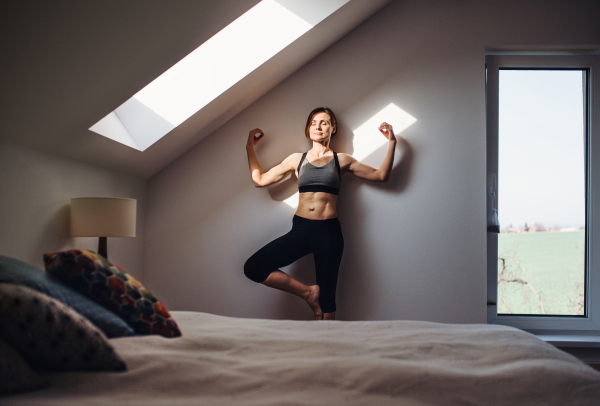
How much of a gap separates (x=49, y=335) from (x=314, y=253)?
1.88m

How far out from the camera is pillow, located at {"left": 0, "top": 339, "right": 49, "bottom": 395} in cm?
79

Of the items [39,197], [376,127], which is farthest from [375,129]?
[39,197]

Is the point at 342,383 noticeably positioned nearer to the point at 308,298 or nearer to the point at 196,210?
the point at 308,298

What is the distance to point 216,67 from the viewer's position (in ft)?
8.97

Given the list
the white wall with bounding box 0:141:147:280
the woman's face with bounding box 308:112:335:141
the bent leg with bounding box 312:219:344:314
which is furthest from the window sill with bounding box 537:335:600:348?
the white wall with bounding box 0:141:147:280

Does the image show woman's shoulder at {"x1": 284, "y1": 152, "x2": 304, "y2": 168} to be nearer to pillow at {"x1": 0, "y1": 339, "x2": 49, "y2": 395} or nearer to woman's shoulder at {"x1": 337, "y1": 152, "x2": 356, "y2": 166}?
woman's shoulder at {"x1": 337, "y1": 152, "x2": 356, "y2": 166}

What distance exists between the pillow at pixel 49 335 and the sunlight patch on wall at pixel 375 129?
2.12 metres

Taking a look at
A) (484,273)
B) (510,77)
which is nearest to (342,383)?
(484,273)

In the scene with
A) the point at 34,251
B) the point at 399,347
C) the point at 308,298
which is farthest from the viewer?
the point at 308,298

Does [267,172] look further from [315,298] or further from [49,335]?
[49,335]

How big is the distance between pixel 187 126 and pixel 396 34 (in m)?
1.67

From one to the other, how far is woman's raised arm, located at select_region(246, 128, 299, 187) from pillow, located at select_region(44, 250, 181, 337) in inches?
66.6

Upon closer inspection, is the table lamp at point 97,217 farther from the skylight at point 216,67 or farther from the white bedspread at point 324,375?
the white bedspread at point 324,375

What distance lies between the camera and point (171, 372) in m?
0.94
